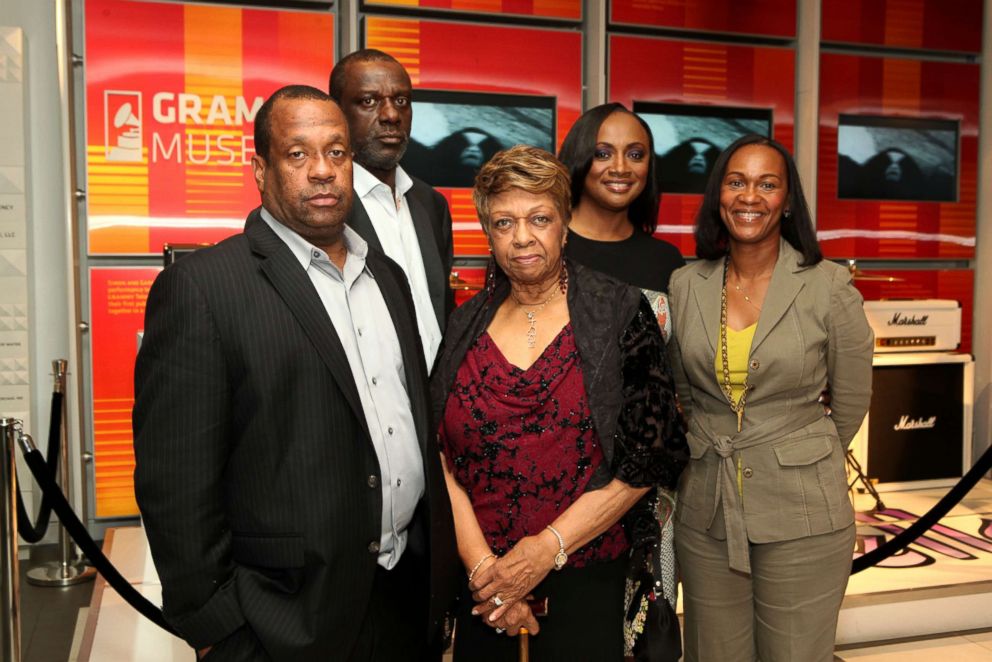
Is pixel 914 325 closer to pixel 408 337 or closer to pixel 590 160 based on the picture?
pixel 590 160

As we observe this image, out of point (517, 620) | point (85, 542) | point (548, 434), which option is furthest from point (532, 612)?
point (85, 542)

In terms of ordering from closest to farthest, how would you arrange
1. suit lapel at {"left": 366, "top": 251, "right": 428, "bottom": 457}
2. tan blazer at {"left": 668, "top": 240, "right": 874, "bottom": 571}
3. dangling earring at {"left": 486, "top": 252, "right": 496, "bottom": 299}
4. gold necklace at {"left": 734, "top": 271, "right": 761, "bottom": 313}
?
1. suit lapel at {"left": 366, "top": 251, "right": 428, "bottom": 457}
2. dangling earring at {"left": 486, "top": 252, "right": 496, "bottom": 299}
3. tan blazer at {"left": 668, "top": 240, "right": 874, "bottom": 571}
4. gold necklace at {"left": 734, "top": 271, "right": 761, "bottom": 313}

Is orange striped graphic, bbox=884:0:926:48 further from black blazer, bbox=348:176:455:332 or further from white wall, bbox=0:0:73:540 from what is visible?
white wall, bbox=0:0:73:540

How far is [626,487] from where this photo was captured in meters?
1.97

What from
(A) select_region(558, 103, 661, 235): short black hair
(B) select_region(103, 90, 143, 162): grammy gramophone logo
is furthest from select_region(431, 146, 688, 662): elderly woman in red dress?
(B) select_region(103, 90, 143, 162): grammy gramophone logo

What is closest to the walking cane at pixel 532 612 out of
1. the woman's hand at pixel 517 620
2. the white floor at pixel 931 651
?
the woman's hand at pixel 517 620

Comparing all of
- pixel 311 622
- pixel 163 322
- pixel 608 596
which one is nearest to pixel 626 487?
pixel 608 596

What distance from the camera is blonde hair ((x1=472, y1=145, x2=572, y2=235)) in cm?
202

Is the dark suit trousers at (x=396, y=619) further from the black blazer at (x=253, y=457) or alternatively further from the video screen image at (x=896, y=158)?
the video screen image at (x=896, y=158)

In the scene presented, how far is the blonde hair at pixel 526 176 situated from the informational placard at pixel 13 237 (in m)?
3.39

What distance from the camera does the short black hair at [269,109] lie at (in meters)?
1.81

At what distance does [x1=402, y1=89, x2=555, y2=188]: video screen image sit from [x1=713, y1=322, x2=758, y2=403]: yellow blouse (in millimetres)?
2839

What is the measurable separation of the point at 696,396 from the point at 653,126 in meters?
3.15

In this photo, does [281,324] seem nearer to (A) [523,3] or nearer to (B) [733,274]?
(B) [733,274]
